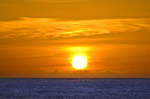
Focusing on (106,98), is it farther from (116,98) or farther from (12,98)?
(12,98)

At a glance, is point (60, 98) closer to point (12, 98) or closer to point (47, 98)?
point (47, 98)

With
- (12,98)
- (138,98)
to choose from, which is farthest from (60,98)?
(138,98)

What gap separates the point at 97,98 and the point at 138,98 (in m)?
3.62

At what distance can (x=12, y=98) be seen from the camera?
39594mm

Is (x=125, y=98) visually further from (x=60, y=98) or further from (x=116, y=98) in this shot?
(x=60, y=98)

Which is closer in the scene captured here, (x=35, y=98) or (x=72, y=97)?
(x=35, y=98)

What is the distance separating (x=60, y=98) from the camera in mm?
40812

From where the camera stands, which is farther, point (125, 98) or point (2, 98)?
point (125, 98)

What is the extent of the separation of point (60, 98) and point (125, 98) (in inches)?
219

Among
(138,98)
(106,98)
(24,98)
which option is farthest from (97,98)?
(24,98)

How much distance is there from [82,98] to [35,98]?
423 cm

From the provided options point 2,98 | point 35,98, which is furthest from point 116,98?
point 2,98

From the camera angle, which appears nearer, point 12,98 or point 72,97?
point 12,98

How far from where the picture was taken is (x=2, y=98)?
3847cm
